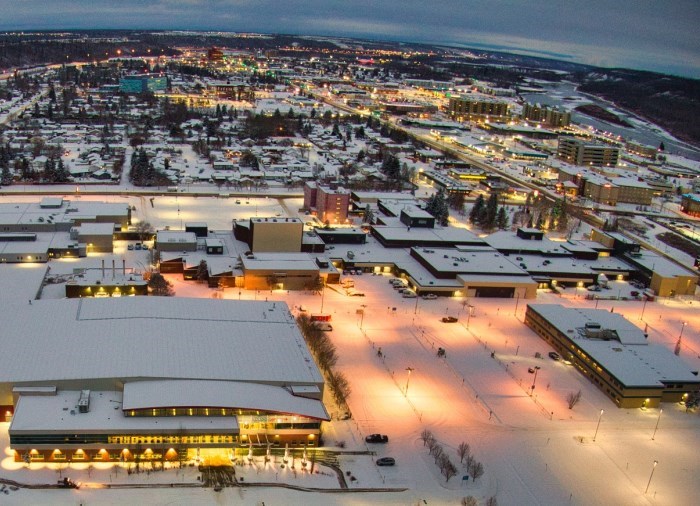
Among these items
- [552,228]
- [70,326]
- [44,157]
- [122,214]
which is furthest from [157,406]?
[44,157]

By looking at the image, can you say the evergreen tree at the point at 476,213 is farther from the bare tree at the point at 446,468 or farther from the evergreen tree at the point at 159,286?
the bare tree at the point at 446,468

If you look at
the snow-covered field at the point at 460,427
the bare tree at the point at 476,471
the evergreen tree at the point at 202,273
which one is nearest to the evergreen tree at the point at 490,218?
the snow-covered field at the point at 460,427

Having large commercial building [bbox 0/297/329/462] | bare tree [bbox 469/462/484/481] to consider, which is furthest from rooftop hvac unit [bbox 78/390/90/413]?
bare tree [bbox 469/462/484/481]

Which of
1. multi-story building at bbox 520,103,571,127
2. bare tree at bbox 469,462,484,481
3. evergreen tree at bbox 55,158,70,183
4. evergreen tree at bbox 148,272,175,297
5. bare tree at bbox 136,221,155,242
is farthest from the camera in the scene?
multi-story building at bbox 520,103,571,127

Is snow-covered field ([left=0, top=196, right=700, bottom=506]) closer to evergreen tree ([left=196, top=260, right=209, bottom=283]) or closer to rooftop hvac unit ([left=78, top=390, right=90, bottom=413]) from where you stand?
evergreen tree ([left=196, top=260, right=209, bottom=283])

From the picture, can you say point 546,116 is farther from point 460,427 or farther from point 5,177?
point 460,427

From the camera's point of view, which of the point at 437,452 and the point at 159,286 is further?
the point at 159,286

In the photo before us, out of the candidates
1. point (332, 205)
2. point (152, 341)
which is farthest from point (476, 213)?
point (152, 341)
